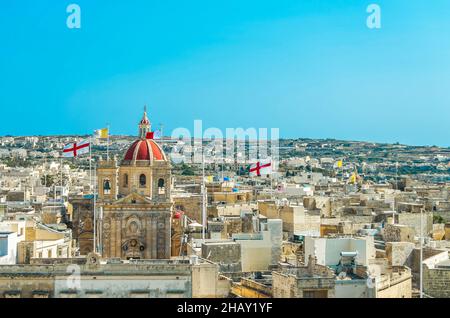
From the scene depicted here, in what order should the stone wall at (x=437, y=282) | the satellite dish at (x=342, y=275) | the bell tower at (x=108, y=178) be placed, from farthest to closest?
1. the bell tower at (x=108, y=178)
2. the stone wall at (x=437, y=282)
3. the satellite dish at (x=342, y=275)

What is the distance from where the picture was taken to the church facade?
34.9 meters

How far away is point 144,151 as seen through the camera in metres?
35.6

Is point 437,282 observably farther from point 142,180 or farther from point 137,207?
point 142,180

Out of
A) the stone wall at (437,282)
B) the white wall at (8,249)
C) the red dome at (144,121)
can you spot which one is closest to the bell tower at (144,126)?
the red dome at (144,121)

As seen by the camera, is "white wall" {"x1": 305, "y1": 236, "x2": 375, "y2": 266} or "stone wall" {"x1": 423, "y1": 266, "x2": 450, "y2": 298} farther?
"white wall" {"x1": 305, "y1": 236, "x2": 375, "y2": 266}

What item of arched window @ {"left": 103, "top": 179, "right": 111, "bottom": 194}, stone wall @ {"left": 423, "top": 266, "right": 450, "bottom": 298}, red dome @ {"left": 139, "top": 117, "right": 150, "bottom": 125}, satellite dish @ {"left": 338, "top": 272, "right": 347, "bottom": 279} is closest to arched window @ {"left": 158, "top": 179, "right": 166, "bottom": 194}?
arched window @ {"left": 103, "top": 179, "right": 111, "bottom": 194}

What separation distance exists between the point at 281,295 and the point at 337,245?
17.8 ft

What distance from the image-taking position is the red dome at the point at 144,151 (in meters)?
35.4

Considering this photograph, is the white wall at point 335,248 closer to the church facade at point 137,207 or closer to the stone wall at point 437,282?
the stone wall at point 437,282

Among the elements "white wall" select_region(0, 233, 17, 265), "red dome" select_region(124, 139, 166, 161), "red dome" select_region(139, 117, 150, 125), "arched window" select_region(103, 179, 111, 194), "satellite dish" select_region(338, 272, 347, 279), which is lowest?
"satellite dish" select_region(338, 272, 347, 279)

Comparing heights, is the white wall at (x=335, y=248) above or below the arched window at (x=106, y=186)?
below

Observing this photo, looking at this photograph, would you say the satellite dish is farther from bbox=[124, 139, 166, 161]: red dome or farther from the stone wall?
bbox=[124, 139, 166, 161]: red dome

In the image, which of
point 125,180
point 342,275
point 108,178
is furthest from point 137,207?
point 342,275
